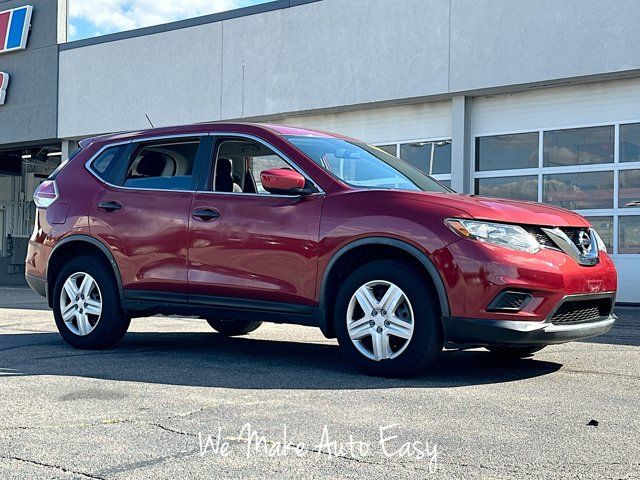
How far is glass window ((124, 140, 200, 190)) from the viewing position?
6844 millimetres

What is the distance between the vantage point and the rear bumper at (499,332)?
17.7 feet

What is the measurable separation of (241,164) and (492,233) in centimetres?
220

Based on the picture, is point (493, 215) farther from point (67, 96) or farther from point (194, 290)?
point (67, 96)

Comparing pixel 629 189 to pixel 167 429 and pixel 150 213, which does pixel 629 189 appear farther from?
pixel 167 429

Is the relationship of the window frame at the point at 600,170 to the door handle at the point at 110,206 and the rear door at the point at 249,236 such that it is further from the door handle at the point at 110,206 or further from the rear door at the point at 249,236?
the door handle at the point at 110,206

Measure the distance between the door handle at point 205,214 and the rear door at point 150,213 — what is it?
8 centimetres

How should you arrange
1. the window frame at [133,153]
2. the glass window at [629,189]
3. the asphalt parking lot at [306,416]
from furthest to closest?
the glass window at [629,189]
the window frame at [133,153]
the asphalt parking lot at [306,416]

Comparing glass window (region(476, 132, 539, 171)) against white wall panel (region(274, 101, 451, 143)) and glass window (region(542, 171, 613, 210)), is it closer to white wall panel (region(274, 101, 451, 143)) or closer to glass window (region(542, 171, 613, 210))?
glass window (region(542, 171, 613, 210))

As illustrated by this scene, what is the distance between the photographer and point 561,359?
680 centimetres

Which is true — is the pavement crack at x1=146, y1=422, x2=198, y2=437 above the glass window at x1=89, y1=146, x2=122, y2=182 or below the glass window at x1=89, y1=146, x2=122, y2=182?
below

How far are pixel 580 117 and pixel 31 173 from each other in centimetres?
2324

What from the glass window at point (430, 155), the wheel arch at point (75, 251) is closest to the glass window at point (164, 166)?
the wheel arch at point (75, 251)

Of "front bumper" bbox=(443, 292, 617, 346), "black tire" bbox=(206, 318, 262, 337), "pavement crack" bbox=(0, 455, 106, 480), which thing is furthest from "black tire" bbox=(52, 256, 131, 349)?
"pavement crack" bbox=(0, 455, 106, 480)

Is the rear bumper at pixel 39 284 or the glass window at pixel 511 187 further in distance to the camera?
the glass window at pixel 511 187
